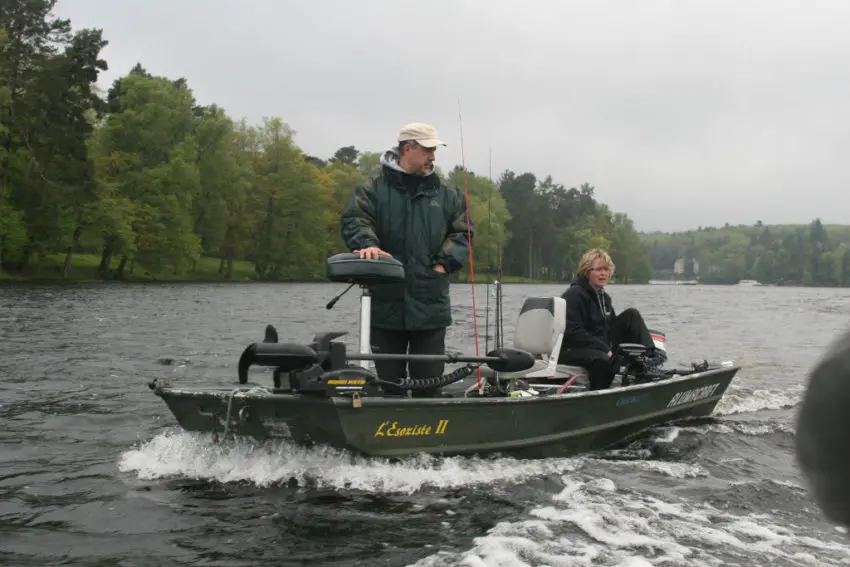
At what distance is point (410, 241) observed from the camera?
6.70m

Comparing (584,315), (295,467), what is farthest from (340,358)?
(584,315)

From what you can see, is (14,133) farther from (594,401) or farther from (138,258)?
(594,401)

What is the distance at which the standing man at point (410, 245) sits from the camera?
6629 mm

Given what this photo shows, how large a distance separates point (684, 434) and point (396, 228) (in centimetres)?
482

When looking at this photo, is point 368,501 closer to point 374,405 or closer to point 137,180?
point 374,405

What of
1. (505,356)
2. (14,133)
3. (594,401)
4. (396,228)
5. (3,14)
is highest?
(3,14)

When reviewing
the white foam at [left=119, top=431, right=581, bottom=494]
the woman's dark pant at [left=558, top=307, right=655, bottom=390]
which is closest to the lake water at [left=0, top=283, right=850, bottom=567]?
the white foam at [left=119, top=431, right=581, bottom=494]

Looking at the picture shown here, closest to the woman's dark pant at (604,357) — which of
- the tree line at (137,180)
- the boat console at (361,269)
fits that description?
the boat console at (361,269)

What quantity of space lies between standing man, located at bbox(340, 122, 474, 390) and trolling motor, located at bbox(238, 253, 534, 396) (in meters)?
0.29

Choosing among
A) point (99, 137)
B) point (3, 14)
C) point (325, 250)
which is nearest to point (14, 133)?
point (3, 14)

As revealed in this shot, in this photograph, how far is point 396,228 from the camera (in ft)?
22.0

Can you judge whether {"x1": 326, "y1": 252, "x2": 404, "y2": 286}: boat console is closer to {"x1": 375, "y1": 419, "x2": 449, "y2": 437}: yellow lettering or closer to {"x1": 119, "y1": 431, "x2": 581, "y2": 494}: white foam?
{"x1": 375, "y1": 419, "x2": 449, "y2": 437}: yellow lettering

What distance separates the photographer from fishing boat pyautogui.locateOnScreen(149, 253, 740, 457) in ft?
18.9

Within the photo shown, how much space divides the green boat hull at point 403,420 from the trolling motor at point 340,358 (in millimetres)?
126
